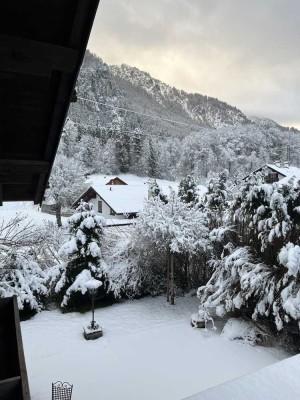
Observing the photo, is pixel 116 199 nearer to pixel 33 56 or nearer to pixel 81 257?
pixel 81 257

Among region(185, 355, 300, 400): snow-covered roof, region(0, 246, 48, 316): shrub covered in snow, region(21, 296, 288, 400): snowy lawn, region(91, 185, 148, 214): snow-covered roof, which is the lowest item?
region(21, 296, 288, 400): snowy lawn

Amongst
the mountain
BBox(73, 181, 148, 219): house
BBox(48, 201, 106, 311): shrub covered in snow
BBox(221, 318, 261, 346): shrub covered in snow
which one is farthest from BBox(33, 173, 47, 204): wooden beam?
the mountain

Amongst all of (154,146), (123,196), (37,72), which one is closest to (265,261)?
(37,72)

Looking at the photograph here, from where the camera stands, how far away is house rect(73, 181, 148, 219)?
23425 millimetres

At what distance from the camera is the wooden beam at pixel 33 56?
142cm

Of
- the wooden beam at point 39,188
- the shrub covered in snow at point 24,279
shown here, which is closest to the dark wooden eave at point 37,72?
the wooden beam at point 39,188

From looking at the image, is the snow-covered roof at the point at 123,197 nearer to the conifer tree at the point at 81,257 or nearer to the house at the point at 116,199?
the house at the point at 116,199

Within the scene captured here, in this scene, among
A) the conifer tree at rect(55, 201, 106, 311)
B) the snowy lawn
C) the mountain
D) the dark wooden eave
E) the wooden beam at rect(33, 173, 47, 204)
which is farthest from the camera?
the mountain

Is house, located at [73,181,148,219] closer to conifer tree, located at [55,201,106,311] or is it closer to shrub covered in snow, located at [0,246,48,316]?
conifer tree, located at [55,201,106,311]

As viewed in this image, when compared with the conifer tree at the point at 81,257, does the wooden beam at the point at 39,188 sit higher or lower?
higher

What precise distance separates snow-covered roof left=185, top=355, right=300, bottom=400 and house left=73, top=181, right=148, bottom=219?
68.9 feet

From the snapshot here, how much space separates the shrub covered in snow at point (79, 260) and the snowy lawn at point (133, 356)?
0.70 meters

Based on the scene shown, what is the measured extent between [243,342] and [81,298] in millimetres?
5348

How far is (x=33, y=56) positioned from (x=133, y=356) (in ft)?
25.5
